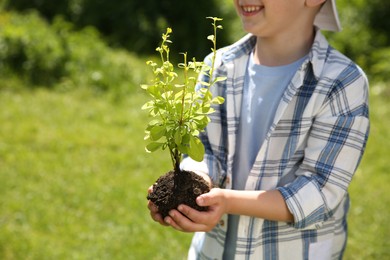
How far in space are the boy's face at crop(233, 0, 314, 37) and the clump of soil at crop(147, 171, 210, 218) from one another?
596 millimetres

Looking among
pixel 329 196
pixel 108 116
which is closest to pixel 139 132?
pixel 108 116

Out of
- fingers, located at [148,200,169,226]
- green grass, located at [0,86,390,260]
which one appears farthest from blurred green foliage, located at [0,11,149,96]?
fingers, located at [148,200,169,226]

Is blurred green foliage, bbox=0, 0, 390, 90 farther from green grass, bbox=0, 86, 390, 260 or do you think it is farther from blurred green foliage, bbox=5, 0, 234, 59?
green grass, bbox=0, 86, 390, 260

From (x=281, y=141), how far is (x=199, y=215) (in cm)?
45

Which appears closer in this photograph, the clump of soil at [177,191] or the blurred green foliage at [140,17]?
the clump of soil at [177,191]

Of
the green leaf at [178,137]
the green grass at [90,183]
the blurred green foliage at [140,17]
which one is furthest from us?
the blurred green foliage at [140,17]

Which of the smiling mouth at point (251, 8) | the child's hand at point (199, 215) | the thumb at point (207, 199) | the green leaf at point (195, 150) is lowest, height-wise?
the child's hand at point (199, 215)

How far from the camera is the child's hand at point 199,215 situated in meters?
2.02

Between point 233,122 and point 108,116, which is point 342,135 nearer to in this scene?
point 233,122

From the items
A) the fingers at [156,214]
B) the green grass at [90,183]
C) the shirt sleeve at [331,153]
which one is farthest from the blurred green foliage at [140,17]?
the fingers at [156,214]

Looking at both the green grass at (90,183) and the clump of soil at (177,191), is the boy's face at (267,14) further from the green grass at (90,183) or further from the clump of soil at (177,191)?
the green grass at (90,183)

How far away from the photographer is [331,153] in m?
2.18

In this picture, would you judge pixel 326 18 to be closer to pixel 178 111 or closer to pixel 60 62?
pixel 178 111

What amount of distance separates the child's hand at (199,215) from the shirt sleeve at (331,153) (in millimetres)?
258
